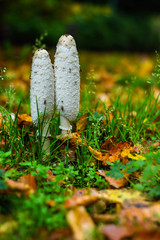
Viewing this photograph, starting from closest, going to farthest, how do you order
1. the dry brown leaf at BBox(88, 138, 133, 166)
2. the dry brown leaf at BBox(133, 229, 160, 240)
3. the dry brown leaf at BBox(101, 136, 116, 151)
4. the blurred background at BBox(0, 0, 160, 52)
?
the dry brown leaf at BBox(133, 229, 160, 240) → the dry brown leaf at BBox(88, 138, 133, 166) → the dry brown leaf at BBox(101, 136, 116, 151) → the blurred background at BBox(0, 0, 160, 52)

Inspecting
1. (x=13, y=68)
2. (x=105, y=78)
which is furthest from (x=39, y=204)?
(x=13, y=68)

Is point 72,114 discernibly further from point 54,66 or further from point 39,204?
point 39,204

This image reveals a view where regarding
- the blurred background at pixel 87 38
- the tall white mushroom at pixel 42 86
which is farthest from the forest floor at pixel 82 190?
the blurred background at pixel 87 38

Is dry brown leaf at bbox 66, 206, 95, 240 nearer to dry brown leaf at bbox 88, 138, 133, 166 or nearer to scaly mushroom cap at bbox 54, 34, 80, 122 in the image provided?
dry brown leaf at bbox 88, 138, 133, 166


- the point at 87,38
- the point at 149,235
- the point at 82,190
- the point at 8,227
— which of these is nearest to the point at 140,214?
the point at 149,235

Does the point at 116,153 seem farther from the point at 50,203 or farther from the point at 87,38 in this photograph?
the point at 87,38

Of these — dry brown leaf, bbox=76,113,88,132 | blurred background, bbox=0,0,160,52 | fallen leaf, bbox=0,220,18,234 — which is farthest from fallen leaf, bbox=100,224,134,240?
blurred background, bbox=0,0,160,52
